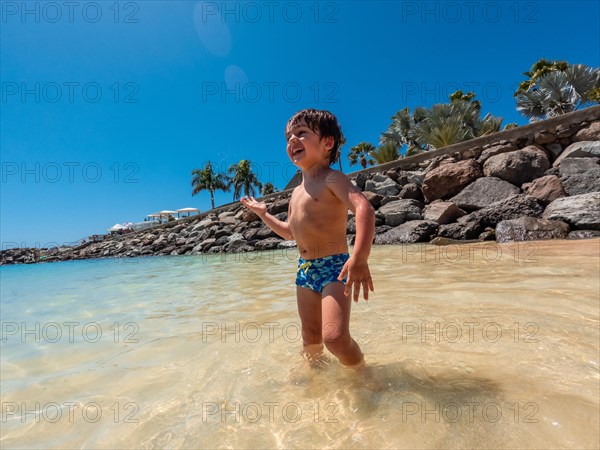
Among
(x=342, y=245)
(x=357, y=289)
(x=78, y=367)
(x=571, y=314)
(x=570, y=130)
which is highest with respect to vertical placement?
(x=570, y=130)

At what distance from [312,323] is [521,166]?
29.1 ft

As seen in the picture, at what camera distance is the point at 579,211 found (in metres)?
5.93

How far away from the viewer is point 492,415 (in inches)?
47.1

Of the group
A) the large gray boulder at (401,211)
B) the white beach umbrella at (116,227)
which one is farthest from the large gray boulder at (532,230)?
the white beach umbrella at (116,227)

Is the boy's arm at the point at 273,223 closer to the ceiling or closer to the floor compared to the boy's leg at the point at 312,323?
closer to the ceiling

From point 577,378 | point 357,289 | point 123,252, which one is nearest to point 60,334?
point 357,289

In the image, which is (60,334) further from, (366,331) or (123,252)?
(123,252)

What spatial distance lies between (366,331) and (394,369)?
64 centimetres

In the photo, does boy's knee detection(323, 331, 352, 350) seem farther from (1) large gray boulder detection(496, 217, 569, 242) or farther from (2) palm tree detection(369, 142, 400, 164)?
(2) palm tree detection(369, 142, 400, 164)

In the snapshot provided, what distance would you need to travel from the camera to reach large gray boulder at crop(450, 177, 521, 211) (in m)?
8.23

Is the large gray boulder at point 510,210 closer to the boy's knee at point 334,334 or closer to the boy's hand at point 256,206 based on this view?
the boy's hand at point 256,206

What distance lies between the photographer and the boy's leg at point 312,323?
1874mm

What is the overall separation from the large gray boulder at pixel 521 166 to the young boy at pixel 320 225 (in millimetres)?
8267

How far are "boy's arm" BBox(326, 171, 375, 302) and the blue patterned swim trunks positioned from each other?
0.28 meters
